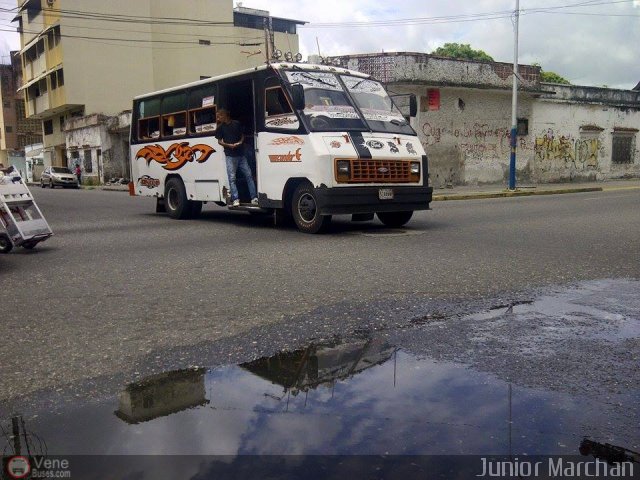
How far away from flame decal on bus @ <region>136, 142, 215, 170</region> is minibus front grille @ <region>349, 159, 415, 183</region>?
3.55m

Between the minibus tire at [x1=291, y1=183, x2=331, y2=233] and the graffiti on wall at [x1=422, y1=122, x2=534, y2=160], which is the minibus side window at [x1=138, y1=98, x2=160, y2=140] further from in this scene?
the graffiti on wall at [x1=422, y1=122, x2=534, y2=160]

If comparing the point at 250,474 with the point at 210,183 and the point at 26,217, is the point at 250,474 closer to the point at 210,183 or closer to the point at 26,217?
the point at 26,217

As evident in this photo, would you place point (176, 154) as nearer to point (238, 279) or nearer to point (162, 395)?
point (238, 279)

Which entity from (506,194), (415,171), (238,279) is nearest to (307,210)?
(415,171)

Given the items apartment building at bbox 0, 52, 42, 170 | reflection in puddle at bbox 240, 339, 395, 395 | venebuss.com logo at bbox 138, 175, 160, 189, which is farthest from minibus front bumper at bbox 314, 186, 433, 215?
apartment building at bbox 0, 52, 42, 170

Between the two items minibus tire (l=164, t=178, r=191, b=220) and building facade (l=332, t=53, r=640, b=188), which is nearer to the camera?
minibus tire (l=164, t=178, r=191, b=220)

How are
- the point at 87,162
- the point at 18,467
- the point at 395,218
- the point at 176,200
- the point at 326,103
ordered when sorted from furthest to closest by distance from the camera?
1. the point at 87,162
2. the point at 176,200
3. the point at 395,218
4. the point at 326,103
5. the point at 18,467

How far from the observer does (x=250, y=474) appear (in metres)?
2.50

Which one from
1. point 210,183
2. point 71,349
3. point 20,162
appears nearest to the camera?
point 71,349

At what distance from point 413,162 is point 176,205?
5.67m

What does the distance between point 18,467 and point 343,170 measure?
24.3ft

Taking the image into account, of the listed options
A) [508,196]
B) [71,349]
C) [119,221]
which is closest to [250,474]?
[71,349]

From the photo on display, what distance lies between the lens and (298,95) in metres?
9.68

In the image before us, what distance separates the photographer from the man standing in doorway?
1123 centimetres
